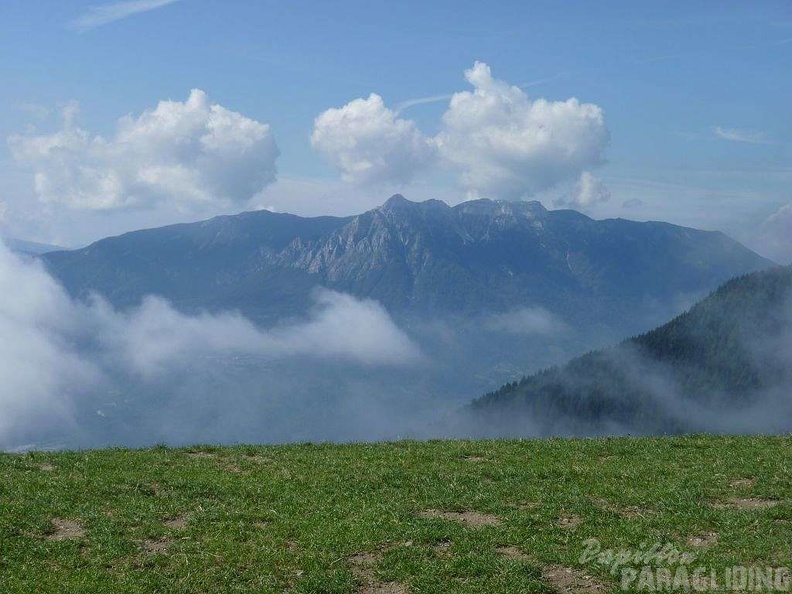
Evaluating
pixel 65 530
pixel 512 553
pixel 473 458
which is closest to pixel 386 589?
pixel 512 553

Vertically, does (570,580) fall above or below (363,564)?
below

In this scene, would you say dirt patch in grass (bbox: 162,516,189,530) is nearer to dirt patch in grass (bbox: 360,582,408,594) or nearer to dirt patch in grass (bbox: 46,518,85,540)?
dirt patch in grass (bbox: 46,518,85,540)

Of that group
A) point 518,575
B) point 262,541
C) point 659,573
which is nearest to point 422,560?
point 518,575

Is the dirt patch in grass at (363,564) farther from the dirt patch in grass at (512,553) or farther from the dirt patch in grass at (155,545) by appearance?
the dirt patch in grass at (155,545)

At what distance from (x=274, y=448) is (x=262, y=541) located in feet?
36.4

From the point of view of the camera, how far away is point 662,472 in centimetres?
2314

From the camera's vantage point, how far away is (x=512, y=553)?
16.6 meters

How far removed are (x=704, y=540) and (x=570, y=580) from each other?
4154 millimetres

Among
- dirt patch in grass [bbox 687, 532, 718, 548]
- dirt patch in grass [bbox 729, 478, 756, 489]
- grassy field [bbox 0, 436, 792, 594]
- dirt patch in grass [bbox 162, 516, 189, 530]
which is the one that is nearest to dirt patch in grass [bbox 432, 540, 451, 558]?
grassy field [bbox 0, 436, 792, 594]

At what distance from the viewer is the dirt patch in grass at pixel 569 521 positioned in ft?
59.4

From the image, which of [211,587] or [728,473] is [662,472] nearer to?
[728,473]

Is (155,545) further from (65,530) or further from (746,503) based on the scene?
(746,503)

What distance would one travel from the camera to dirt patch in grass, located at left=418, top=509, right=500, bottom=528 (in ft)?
61.1

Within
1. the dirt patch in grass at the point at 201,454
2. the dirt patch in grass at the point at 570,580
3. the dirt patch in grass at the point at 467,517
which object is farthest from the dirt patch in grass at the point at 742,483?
the dirt patch in grass at the point at 201,454
